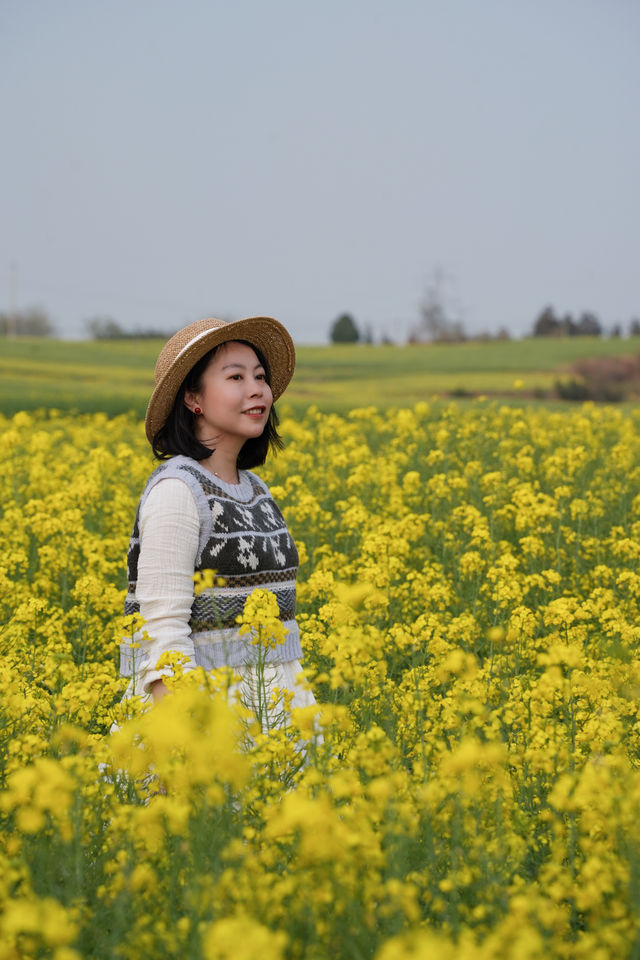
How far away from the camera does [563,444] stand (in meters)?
11.1

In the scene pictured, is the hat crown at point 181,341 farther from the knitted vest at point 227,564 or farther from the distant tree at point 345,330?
the distant tree at point 345,330

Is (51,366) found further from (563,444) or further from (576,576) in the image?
(576,576)

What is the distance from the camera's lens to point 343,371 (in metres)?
47.8

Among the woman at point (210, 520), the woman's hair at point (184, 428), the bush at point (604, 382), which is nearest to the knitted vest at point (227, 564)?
the woman at point (210, 520)

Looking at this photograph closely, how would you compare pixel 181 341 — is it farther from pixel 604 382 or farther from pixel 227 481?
pixel 604 382

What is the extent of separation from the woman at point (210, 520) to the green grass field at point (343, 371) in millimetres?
17800

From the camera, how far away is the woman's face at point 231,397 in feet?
11.9

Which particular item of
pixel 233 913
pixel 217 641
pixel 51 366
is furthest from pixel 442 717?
pixel 51 366

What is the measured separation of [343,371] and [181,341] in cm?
4435

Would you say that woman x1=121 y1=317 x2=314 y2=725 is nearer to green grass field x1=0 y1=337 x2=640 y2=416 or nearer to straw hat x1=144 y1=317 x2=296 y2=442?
straw hat x1=144 y1=317 x2=296 y2=442

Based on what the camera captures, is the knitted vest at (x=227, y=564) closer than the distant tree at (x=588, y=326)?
Yes

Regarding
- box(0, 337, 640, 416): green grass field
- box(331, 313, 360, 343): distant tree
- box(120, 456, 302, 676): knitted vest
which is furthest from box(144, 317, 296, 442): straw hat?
box(331, 313, 360, 343): distant tree

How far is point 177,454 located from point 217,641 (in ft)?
2.52

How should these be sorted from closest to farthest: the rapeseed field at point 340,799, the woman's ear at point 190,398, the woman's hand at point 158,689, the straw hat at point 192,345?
the rapeseed field at point 340,799 < the woman's hand at point 158,689 < the straw hat at point 192,345 < the woman's ear at point 190,398
